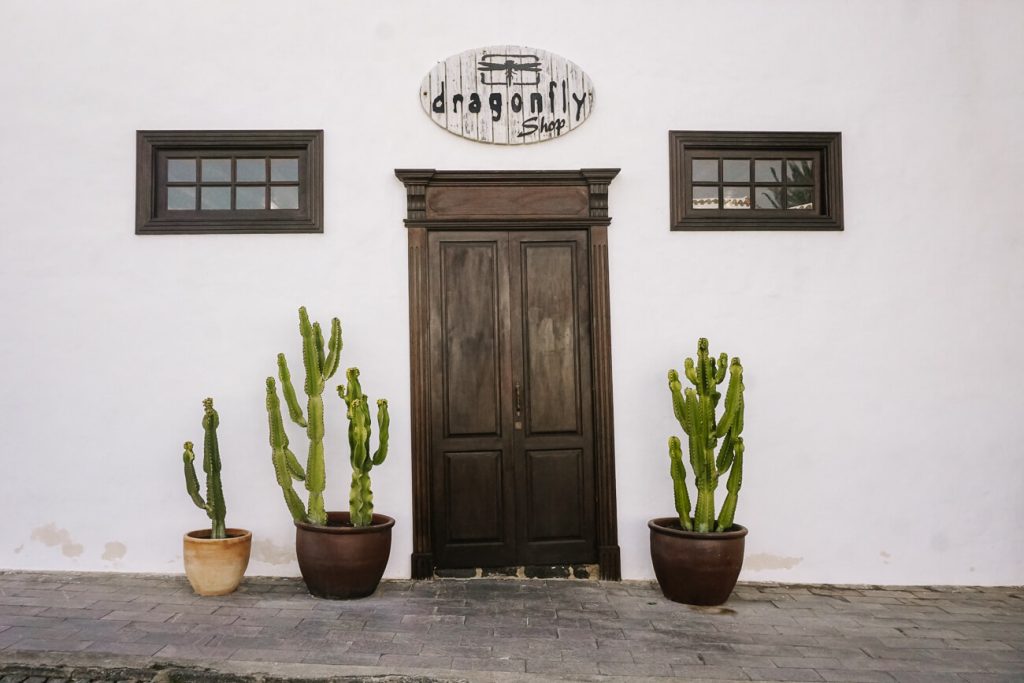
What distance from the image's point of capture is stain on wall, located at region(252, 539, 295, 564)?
5.05 metres

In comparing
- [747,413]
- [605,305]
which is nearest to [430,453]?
[605,305]

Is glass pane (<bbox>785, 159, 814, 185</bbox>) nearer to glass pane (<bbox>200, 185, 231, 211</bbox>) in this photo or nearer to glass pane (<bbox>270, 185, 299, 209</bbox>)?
glass pane (<bbox>270, 185, 299, 209</bbox>)

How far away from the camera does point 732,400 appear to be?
4.59m

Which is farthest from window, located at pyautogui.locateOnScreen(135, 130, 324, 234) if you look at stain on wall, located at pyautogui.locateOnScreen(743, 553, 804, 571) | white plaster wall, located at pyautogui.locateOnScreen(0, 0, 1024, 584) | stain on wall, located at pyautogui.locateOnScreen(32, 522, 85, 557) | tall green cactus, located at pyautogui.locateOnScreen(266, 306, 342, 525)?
stain on wall, located at pyautogui.locateOnScreen(743, 553, 804, 571)

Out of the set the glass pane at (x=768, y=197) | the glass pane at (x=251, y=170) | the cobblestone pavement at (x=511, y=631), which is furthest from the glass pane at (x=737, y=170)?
the glass pane at (x=251, y=170)

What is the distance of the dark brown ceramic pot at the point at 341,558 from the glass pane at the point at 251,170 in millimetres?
2453

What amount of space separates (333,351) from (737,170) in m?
3.12

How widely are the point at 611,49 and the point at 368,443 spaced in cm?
322

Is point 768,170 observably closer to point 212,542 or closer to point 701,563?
point 701,563

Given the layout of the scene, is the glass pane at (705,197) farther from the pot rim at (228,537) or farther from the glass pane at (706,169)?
the pot rim at (228,537)

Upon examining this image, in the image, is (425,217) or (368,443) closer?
(368,443)

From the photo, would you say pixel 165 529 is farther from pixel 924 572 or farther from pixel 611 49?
pixel 924 572

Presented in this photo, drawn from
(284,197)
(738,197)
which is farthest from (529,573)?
(284,197)

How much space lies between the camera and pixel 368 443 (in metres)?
4.60
